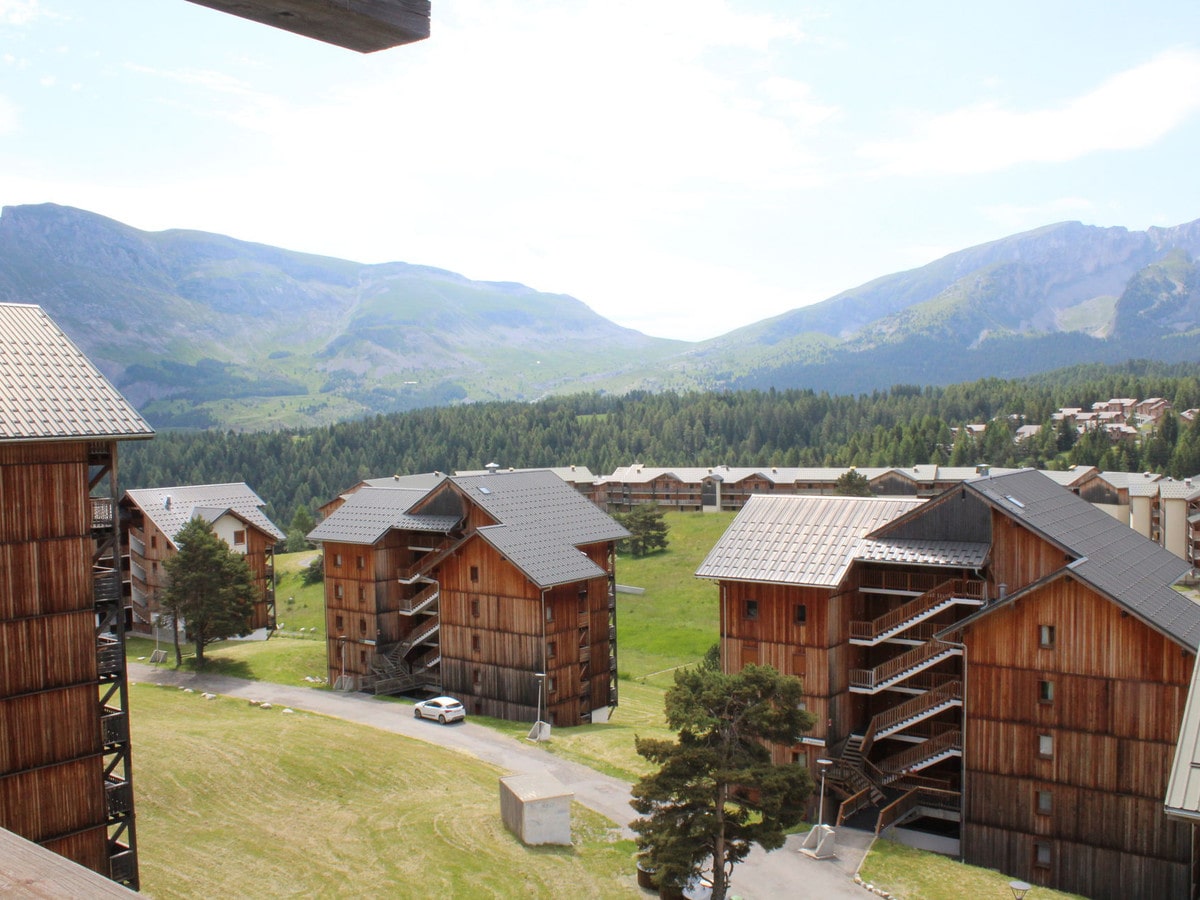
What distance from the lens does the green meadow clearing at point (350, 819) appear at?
3325 centimetres

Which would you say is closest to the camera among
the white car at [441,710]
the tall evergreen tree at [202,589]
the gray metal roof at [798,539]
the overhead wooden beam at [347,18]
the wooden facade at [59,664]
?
the overhead wooden beam at [347,18]

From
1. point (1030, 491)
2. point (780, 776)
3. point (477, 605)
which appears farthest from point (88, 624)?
point (1030, 491)

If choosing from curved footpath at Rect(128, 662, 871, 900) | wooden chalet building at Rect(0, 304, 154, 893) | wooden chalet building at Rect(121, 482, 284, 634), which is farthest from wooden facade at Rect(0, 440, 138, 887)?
wooden chalet building at Rect(121, 482, 284, 634)

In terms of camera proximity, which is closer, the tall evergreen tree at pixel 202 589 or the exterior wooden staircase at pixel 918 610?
the exterior wooden staircase at pixel 918 610

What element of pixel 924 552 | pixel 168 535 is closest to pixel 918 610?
pixel 924 552

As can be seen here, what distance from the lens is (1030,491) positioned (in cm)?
4553

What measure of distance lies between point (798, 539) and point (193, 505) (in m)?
64.8

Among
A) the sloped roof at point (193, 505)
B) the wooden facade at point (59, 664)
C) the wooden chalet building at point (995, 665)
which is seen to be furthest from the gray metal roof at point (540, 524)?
the sloped roof at point (193, 505)

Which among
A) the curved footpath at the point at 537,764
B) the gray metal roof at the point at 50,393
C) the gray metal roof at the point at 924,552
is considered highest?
the gray metal roof at the point at 50,393

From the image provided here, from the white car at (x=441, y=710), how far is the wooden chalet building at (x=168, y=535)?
36.3 m

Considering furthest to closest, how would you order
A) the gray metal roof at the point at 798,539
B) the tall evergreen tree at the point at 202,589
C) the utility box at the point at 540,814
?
the tall evergreen tree at the point at 202,589 → the gray metal roof at the point at 798,539 → the utility box at the point at 540,814

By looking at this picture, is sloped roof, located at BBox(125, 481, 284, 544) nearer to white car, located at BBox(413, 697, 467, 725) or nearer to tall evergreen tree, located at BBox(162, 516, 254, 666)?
tall evergreen tree, located at BBox(162, 516, 254, 666)

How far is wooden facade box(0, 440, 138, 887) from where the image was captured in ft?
92.8

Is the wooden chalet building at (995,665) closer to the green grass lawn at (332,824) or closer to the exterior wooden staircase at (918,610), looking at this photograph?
the exterior wooden staircase at (918,610)
